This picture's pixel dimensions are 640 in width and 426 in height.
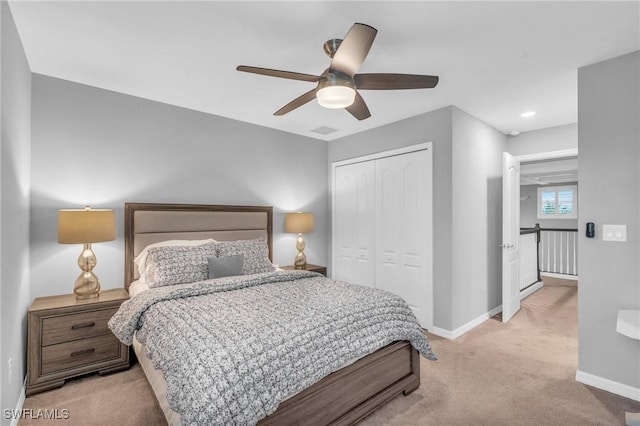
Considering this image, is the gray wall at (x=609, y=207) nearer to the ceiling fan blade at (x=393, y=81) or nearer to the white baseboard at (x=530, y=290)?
the ceiling fan blade at (x=393, y=81)

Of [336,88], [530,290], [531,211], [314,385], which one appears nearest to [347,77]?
[336,88]

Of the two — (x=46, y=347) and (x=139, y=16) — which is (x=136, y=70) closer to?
(x=139, y=16)

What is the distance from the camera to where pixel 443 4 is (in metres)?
1.82

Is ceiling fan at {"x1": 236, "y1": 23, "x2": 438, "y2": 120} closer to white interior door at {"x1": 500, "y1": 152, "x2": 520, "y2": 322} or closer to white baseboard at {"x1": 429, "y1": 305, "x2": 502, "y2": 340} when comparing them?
white interior door at {"x1": 500, "y1": 152, "x2": 520, "y2": 322}

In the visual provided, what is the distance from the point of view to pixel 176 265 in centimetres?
280

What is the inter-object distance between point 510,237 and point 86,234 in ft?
14.9

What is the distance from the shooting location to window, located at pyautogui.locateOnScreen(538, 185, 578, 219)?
8.21 m

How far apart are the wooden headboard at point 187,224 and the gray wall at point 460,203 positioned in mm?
1837

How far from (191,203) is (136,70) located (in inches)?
56.3

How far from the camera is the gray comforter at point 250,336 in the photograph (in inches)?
56.1

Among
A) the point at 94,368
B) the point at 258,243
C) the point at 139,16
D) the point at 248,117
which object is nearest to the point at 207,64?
the point at 139,16

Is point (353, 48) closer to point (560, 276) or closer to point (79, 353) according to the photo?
point (79, 353)

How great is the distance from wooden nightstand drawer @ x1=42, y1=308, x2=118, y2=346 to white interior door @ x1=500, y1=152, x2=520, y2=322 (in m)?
4.21

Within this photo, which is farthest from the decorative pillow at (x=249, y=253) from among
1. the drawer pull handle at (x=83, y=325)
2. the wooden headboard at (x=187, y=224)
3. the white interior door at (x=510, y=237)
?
the white interior door at (x=510, y=237)
